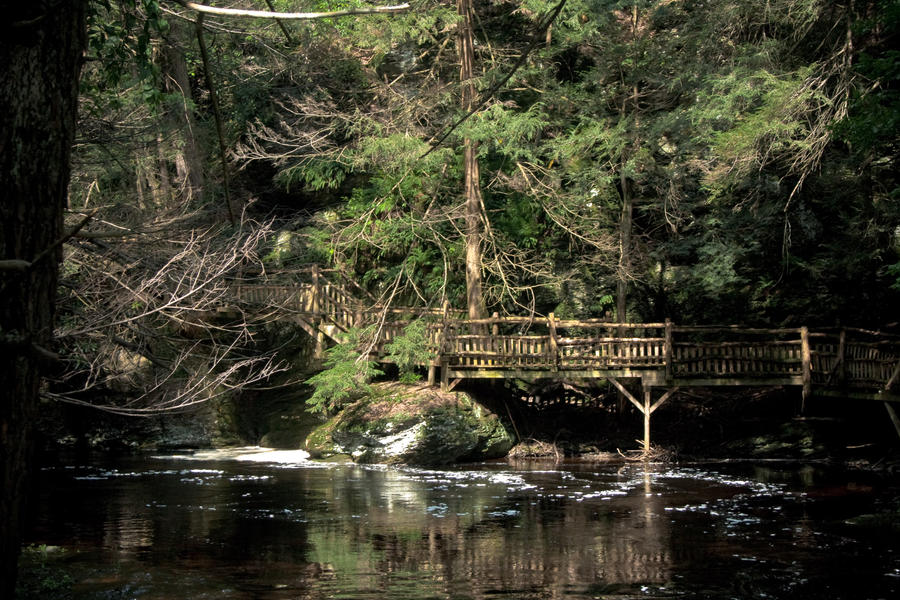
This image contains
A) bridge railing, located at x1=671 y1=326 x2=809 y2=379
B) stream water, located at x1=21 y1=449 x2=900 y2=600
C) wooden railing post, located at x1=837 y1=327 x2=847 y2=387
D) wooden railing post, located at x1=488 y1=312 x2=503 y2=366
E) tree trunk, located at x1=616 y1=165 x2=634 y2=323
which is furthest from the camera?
tree trunk, located at x1=616 y1=165 x2=634 y2=323

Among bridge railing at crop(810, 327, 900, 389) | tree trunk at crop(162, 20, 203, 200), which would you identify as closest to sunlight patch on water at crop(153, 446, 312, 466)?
tree trunk at crop(162, 20, 203, 200)

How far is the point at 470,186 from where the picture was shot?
20.7 m

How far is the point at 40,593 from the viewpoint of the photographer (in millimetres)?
7797

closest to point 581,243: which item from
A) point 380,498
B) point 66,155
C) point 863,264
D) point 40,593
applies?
point 863,264

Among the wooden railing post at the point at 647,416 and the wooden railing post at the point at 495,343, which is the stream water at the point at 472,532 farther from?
the wooden railing post at the point at 495,343

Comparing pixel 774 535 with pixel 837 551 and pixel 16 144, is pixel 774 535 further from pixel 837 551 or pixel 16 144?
pixel 16 144

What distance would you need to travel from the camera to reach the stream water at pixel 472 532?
888 centimetres

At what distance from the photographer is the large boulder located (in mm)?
19219

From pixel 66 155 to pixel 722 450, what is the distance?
18858mm

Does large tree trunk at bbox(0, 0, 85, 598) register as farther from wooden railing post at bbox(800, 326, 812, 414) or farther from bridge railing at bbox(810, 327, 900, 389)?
wooden railing post at bbox(800, 326, 812, 414)

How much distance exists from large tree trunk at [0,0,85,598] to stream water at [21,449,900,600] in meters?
5.44

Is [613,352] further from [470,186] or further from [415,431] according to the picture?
[470,186]

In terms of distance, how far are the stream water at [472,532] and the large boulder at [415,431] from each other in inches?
47.4

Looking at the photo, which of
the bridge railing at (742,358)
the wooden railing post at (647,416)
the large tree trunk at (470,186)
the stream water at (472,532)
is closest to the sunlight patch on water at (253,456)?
the stream water at (472,532)
